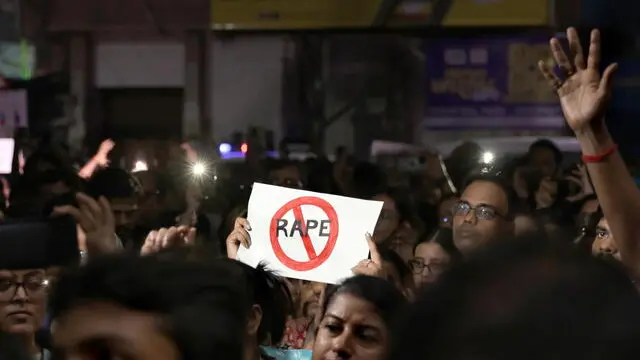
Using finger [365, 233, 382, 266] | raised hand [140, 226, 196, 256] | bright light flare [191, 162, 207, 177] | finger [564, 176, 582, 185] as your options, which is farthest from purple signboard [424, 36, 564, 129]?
raised hand [140, 226, 196, 256]

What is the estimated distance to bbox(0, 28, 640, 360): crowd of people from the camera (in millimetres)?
789

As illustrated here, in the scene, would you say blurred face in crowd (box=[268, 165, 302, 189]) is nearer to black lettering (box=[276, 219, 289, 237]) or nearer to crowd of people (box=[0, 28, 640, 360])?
crowd of people (box=[0, 28, 640, 360])

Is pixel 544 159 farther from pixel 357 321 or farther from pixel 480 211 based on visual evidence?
pixel 357 321

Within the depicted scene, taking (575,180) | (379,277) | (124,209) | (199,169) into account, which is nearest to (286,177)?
(199,169)

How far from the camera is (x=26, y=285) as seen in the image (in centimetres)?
323

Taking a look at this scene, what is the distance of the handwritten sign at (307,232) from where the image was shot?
3.66 metres

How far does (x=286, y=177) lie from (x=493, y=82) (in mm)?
4265

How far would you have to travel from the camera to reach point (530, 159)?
6.27 m

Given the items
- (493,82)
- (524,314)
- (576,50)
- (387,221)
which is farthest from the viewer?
(493,82)

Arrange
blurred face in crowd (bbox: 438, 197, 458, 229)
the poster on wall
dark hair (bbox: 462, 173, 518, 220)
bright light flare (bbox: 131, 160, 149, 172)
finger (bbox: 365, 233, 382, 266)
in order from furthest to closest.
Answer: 1. the poster on wall
2. bright light flare (bbox: 131, 160, 149, 172)
3. blurred face in crowd (bbox: 438, 197, 458, 229)
4. dark hair (bbox: 462, 173, 518, 220)
5. finger (bbox: 365, 233, 382, 266)

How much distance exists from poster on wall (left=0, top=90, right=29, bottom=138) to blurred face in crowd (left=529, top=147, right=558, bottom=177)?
3934 mm

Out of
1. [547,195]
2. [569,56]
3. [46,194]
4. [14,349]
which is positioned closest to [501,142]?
[547,195]

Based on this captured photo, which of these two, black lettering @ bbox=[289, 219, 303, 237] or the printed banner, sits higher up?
the printed banner

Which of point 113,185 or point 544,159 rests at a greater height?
point 544,159
